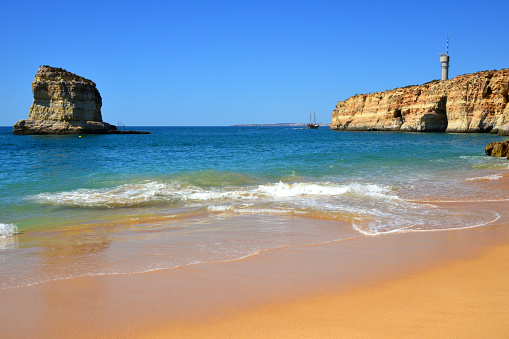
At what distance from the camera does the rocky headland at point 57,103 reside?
179 ft

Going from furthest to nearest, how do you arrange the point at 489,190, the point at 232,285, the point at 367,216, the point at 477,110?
the point at 477,110 → the point at 489,190 → the point at 367,216 → the point at 232,285

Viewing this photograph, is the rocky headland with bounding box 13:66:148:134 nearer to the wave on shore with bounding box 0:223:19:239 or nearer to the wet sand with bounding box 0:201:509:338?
the wave on shore with bounding box 0:223:19:239

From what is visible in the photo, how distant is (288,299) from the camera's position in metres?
3.54

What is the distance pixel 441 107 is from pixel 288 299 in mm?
59155

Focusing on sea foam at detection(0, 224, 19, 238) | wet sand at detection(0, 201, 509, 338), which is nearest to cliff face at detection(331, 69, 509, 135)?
wet sand at detection(0, 201, 509, 338)

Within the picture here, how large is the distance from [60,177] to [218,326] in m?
13.2

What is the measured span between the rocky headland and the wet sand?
58539mm

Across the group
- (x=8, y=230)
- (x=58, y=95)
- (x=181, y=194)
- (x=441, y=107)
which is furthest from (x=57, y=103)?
(x=441, y=107)

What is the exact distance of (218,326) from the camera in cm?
304

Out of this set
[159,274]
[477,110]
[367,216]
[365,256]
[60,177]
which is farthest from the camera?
[477,110]

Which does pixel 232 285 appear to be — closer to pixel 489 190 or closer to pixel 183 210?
pixel 183 210

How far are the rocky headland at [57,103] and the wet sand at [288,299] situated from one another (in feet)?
192

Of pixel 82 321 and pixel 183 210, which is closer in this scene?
pixel 82 321

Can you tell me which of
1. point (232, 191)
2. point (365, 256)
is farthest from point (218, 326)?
point (232, 191)
